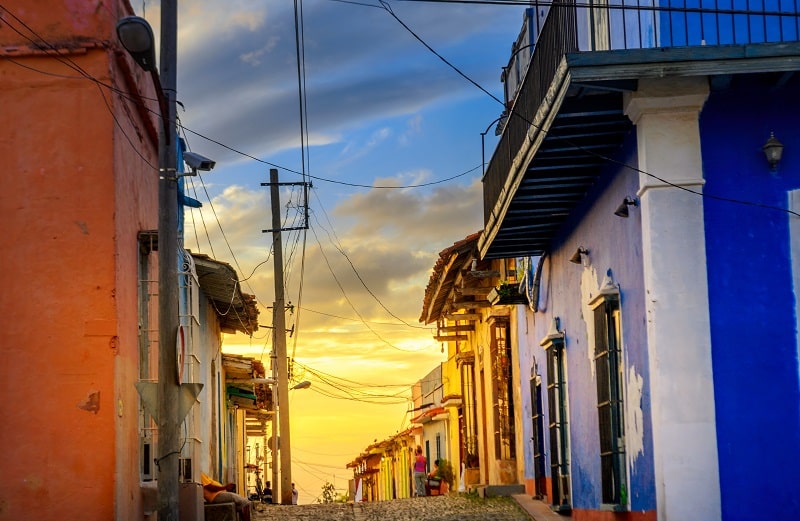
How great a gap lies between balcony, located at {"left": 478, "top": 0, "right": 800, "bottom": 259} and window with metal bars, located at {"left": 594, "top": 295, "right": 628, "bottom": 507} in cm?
162

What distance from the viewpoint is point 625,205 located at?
11328mm

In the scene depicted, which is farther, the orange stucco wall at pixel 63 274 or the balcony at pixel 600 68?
the orange stucco wall at pixel 63 274

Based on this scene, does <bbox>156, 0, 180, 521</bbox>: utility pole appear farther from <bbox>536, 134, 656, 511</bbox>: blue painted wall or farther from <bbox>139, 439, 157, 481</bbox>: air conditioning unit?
<bbox>536, 134, 656, 511</bbox>: blue painted wall

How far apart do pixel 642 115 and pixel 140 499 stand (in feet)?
22.6

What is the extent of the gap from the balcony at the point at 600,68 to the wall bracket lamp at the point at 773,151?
561 millimetres

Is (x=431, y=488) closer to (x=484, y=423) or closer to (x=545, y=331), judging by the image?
(x=484, y=423)

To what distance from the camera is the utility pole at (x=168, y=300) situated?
1044cm

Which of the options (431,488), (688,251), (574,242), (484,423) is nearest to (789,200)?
(688,251)

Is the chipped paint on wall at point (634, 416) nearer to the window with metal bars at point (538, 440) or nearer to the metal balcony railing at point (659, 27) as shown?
the metal balcony railing at point (659, 27)

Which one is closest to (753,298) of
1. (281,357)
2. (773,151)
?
(773,151)

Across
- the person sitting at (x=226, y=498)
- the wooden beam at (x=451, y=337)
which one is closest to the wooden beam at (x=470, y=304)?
the wooden beam at (x=451, y=337)

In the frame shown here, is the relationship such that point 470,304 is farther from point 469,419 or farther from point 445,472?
point 445,472

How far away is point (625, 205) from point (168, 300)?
431 cm

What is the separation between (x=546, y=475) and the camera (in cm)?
1828
